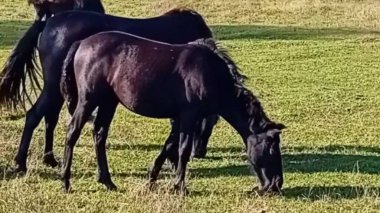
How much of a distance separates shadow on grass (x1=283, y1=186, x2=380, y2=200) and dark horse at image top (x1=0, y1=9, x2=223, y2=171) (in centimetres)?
132

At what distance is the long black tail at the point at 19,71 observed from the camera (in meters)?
9.56

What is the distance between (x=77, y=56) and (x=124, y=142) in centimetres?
277

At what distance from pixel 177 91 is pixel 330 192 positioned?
1.70 metres

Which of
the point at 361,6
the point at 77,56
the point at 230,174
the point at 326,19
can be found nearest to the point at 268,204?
the point at 230,174

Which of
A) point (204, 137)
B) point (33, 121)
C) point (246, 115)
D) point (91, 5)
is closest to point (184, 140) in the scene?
point (246, 115)

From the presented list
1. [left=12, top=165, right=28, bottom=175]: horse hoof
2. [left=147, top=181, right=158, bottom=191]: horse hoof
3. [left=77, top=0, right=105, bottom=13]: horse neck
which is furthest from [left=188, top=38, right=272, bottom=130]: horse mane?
[left=77, top=0, right=105, bottom=13]: horse neck

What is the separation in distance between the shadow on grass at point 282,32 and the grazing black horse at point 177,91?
14514 mm

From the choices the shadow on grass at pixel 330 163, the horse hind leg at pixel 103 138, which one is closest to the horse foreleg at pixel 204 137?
→ the shadow on grass at pixel 330 163

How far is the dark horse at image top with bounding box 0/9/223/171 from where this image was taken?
9062 mm

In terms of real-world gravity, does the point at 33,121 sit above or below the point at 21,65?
below

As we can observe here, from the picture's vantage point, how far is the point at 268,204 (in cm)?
752

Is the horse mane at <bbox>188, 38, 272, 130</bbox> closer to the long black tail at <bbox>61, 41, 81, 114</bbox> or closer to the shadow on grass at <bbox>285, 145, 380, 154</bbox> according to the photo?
the long black tail at <bbox>61, 41, 81, 114</bbox>

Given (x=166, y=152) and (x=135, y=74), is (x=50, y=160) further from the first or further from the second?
(x=135, y=74)

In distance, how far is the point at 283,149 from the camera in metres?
10.5
